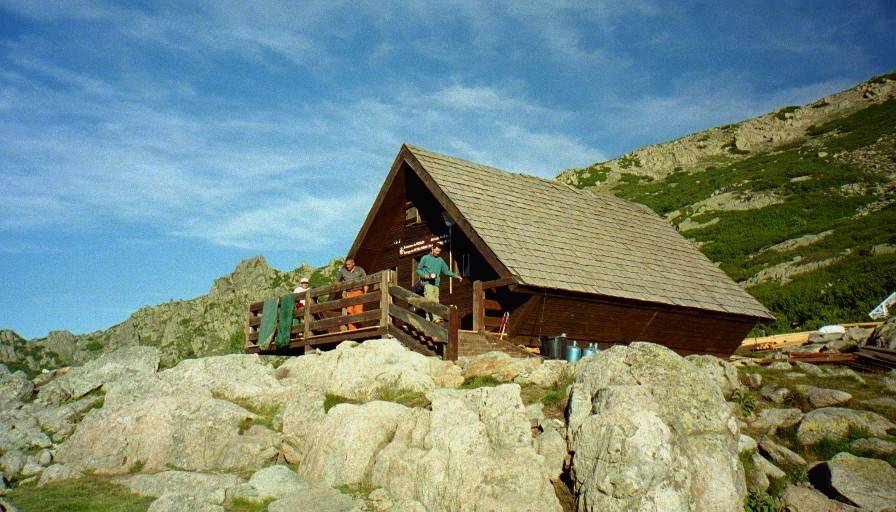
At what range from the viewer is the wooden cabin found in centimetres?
1812

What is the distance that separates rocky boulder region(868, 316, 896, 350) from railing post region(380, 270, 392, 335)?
37.7 ft

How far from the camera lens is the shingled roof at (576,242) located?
1847 centimetres

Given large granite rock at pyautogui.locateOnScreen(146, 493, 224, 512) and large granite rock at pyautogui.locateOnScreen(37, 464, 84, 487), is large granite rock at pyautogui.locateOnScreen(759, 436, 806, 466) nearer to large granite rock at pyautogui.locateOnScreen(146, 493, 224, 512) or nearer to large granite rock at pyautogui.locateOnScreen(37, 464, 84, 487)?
large granite rock at pyautogui.locateOnScreen(146, 493, 224, 512)

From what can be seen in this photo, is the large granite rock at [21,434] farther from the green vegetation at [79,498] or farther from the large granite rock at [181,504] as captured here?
the large granite rock at [181,504]

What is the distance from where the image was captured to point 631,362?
35.4 ft

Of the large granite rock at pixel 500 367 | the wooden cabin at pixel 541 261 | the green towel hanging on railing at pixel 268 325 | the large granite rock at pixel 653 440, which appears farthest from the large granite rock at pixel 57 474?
the green towel hanging on railing at pixel 268 325

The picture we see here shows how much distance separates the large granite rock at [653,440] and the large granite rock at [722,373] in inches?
82.7

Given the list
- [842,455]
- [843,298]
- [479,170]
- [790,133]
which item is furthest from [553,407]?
[790,133]

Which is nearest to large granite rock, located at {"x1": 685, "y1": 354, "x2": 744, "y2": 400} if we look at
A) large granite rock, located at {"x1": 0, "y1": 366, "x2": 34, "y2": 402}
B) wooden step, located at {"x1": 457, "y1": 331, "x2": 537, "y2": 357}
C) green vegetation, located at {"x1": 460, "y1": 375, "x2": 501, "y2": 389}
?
green vegetation, located at {"x1": 460, "y1": 375, "x2": 501, "y2": 389}

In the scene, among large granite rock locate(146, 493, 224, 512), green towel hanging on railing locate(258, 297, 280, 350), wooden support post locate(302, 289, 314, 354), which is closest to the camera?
large granite rock locate(146, 493, 224, 512)

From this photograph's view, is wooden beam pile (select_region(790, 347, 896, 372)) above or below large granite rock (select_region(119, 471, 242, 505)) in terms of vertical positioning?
above

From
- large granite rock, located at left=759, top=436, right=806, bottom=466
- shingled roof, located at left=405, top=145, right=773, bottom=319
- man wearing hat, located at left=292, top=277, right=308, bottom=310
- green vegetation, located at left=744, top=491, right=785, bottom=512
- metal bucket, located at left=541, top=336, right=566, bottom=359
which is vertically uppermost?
shingled roof, located at left=405, top=145, right=773, bottom=319

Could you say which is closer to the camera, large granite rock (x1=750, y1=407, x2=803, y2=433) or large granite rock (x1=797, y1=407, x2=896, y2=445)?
large granite rock (x1=797, y1=407, x2=896, y2=445)

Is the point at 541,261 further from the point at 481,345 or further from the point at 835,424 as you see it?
the point at 835,424
